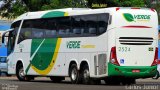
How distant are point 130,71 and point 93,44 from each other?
2.21 metres

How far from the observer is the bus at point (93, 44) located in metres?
27.0

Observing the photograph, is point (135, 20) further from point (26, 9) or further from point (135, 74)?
point (26, 9)

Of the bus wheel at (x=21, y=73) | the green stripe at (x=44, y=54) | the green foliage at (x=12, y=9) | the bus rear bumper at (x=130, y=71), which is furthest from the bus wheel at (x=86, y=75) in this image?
the green foliage at (x=12, y=9)

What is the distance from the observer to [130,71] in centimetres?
2709

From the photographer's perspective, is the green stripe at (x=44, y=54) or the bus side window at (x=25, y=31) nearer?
the green stripe at (x=44, y=54)

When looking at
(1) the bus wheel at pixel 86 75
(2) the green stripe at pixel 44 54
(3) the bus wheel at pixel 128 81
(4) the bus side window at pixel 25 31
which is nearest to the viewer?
(1) the bus wheel at pixel 86 75

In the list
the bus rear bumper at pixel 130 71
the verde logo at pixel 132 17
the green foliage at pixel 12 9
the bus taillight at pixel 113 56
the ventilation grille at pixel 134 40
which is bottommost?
the bus rear bumper at pixel 130 71

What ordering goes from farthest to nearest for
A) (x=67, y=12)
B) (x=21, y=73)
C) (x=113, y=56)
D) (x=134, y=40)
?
1. (x=21, y=73)
2. (x=67, y=12)
3. (x=134, y=40)
4. (x=113, y=56)

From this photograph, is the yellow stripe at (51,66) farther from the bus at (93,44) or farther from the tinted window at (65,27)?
the tinted window at (65,27)

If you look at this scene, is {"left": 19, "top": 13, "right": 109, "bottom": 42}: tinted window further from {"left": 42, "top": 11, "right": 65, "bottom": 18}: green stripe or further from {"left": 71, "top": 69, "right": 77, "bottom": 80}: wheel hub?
{"left": 71, "top": 69, "right": 77, "bottom": 80}: wheel hub

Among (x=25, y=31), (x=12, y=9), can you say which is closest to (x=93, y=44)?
(x=25, y=31)

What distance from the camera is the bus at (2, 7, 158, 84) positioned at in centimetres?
2697

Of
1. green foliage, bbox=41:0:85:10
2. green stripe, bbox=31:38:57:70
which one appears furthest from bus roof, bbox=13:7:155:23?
green foliage, bbox=41:0:85:10

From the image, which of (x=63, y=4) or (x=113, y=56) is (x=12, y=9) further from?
(x=113, y=56)
